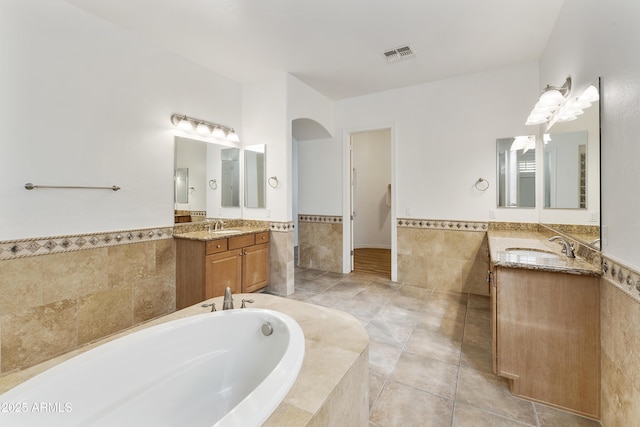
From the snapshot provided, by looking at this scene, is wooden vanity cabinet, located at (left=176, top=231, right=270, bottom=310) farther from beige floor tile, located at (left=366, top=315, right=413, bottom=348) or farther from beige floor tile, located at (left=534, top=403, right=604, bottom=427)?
beige floor tile, located at (left=534, top=403, right=604, bottom=427)

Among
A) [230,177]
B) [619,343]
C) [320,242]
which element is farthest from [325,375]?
[320,242]

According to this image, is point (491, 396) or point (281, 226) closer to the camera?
point (491, 396)

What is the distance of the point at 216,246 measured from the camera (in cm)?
291

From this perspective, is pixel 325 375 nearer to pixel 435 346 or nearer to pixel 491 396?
pixel 491 396

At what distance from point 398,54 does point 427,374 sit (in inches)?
122

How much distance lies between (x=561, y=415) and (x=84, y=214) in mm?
3639

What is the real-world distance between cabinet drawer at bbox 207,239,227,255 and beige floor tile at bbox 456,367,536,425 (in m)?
2.39

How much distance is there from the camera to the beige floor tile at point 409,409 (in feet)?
5.06

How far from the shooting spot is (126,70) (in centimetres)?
260

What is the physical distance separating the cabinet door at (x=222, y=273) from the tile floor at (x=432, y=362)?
835mm

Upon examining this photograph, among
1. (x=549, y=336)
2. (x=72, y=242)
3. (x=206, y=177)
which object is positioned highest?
(x=206, y=177)

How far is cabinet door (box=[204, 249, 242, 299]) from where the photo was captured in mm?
2830

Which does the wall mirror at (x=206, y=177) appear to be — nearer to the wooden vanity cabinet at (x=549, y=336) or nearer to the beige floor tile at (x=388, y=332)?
the beige floor tile at (x=388, y=332)

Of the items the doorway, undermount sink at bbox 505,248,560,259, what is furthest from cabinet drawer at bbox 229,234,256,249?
the doorway
